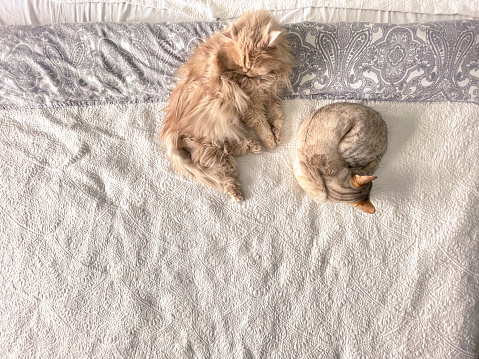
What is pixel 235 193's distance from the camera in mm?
1399

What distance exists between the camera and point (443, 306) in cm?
132

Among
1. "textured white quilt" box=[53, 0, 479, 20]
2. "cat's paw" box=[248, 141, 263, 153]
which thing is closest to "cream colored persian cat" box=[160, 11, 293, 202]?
"cat's paw" box=[248, 141, 263, 153]

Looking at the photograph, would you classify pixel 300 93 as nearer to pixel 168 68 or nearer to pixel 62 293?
pixel 168 68

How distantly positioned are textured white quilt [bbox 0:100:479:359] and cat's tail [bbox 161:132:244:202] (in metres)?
0.07

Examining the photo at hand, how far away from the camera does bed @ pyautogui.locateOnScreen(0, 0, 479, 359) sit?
1319 millimetres

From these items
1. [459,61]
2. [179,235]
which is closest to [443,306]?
[459,61]

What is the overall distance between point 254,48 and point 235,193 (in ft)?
2.03

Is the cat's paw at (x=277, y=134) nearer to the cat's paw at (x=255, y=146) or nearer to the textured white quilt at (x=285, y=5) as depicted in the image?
the cat's paw at (x=255, y=146)

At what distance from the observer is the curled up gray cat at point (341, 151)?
125 cm

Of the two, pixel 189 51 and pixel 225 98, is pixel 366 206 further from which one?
pixel 189 51

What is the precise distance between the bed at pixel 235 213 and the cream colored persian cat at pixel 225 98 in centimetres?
8

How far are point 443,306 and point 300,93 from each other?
3.61 feet

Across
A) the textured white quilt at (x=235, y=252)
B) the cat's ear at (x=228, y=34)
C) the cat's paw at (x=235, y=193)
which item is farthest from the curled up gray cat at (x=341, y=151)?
the cat's ear at (x=228, y=34)

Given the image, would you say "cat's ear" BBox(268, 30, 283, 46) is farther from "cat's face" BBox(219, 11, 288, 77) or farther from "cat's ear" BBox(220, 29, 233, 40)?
"cat's ear" BBox(220, 29, 233, 40)
